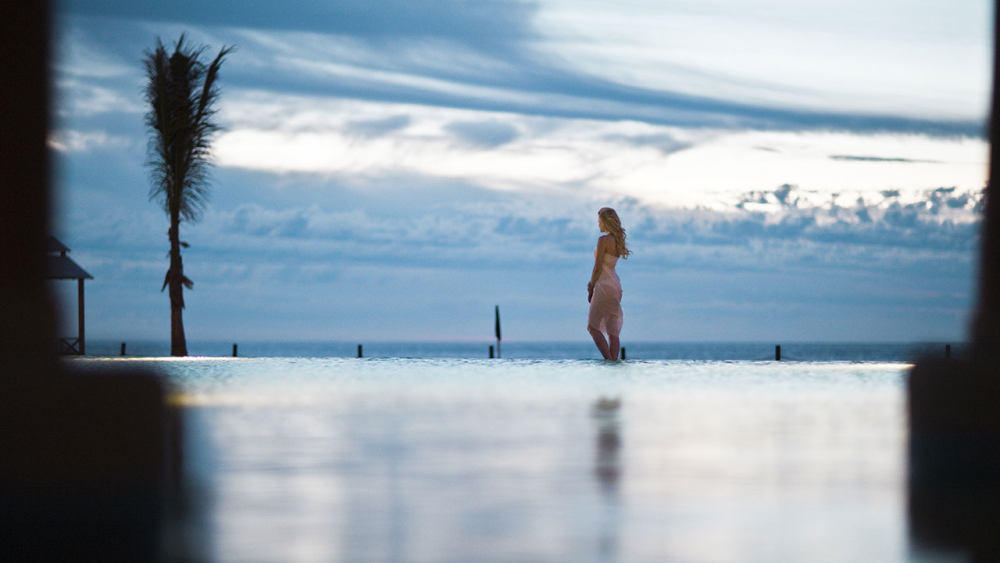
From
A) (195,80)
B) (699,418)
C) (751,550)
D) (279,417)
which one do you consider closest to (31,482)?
(751,550)

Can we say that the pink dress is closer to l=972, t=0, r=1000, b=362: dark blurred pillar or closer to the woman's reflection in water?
l=972, t=0, r=1000, b=362: dark blurred pillar

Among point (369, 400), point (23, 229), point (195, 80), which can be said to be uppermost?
point (195, 80)

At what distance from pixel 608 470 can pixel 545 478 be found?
32 centimetres

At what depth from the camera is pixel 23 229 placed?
802 cm

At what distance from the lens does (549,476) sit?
4.29m

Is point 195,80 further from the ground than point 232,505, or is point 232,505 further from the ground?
point 195,80

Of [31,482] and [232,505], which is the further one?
[31,482]

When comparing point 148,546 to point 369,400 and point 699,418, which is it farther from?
point 369,400

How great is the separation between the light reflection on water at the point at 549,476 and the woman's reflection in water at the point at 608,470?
0.04ft

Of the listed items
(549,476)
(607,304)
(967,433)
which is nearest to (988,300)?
(967,433)

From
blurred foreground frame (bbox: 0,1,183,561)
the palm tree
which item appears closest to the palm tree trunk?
the palm tree

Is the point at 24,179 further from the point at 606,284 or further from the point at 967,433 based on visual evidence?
the point at 606,284

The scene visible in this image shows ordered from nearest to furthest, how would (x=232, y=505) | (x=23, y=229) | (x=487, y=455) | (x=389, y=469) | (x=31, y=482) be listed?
(x=232, y=505) < (x=31, y=482) < (x=389, y=469) < (x=487, y=455) < (x=23, y=229)

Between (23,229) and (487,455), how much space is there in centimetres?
444
